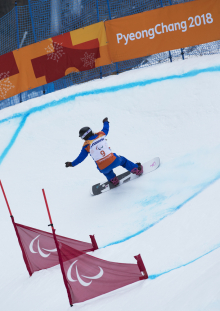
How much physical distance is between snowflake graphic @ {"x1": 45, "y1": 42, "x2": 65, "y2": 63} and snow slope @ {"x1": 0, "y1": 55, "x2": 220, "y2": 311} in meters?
1.02

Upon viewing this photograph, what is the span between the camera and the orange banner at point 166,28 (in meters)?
9.46

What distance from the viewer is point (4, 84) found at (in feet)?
34.4

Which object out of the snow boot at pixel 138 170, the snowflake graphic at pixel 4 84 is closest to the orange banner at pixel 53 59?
the snowflake graphic at pixel 4 84

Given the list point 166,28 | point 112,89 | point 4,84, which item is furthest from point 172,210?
point 4,84

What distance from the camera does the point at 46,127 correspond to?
9.31 metres

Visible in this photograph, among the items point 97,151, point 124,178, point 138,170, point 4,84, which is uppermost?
point 4,84

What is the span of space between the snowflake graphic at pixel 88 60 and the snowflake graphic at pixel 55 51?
2.17ft

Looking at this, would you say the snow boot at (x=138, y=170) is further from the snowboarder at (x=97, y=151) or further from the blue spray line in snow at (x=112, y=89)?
the blue spray line in snow at (x=112, y=89)

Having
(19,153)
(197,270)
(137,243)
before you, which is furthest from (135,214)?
(19,153)

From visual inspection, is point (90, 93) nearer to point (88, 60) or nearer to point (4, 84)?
point (88, 60)

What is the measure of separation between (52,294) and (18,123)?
6.69m

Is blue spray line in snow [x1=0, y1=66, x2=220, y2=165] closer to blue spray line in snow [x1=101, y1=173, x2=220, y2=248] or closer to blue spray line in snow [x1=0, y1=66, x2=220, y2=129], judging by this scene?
blue spray line in snow [x1=0, y1=66, x2=220, y2=129]

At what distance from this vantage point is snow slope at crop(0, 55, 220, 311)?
337 centimetres

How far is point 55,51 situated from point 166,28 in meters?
3.26
